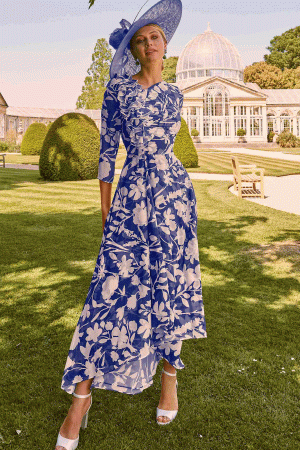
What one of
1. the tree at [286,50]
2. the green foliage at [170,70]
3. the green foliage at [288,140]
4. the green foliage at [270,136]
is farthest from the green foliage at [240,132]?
the tree at [286,50]

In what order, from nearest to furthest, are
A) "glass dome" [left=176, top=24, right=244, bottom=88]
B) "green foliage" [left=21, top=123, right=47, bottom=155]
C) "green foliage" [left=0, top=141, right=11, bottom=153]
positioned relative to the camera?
1. "green foliage" [left=21, top=123, right=47, bottom=155]
2. "green foliage" [left=0, top=141, right=11, bottom=153]
3. "glass dome" [left=176, top=24, right=244, bottom=88]

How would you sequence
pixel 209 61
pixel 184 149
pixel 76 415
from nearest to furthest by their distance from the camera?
pixel 76 415, pixel 184 149, pixel 209 61

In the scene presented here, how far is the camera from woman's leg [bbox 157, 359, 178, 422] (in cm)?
248

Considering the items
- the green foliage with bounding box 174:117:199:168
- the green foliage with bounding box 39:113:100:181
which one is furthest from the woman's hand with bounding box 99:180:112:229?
the green foliage with bounding box 174:117:199:168

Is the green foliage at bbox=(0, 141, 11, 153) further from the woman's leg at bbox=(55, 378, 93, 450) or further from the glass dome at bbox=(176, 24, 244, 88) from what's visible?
the woman's leg at bbox=(55, 378, 93, 450)

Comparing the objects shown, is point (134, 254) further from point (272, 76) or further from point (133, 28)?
point (272, 76)

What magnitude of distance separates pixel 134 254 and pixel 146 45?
3.56 ft

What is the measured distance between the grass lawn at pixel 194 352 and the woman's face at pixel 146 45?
1920mm

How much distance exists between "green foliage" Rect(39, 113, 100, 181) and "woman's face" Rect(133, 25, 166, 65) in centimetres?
1345

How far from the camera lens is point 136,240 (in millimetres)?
2277

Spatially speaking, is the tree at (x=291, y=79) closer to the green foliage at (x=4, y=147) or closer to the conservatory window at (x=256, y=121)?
the conservatory window at (x=256, y=121)

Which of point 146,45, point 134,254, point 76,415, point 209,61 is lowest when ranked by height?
point 76,415

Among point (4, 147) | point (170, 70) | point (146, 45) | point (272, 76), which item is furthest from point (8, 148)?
point (272, 76)

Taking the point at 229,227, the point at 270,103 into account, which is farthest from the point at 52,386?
the point at 270,103
